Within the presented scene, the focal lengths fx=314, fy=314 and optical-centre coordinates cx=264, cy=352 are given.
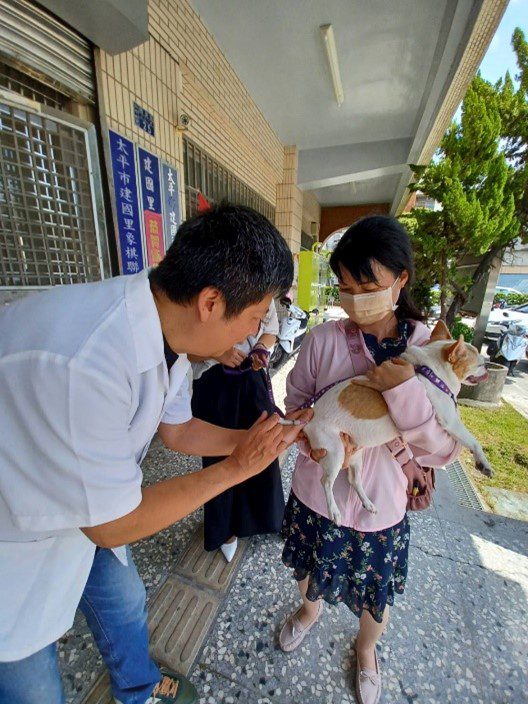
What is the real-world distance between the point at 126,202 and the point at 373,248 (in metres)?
2.53

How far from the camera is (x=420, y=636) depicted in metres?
1.82

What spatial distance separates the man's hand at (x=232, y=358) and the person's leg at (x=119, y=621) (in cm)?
117

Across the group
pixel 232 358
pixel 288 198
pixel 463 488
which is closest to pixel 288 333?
pixel 288 198

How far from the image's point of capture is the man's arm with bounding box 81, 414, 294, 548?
2.88 ft

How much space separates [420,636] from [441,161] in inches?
242

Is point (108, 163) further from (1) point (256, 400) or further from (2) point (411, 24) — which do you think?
(2) point (411, 24)

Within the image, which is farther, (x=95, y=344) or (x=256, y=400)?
(x=256, y=400)

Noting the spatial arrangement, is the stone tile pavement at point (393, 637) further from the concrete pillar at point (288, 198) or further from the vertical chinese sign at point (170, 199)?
the concrete pillar at point (288, 198)

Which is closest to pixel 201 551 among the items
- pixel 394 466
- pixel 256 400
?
pixel 256 400

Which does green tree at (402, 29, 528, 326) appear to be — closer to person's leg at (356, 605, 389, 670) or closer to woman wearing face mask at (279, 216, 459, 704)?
woman wearing face mask at (279, 216, 459, 704)

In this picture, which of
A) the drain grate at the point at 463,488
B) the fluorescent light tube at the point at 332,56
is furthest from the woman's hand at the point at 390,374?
the fluorescent light tube at the point at 332,56

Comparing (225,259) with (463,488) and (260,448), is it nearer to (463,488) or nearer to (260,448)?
(260,448)

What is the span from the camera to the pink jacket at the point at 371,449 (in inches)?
47.7

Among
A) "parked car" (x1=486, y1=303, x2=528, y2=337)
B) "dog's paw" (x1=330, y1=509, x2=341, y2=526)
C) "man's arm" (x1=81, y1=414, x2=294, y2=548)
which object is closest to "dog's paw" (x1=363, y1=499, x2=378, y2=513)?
"dog's paw" (x1=330, y1=509, x2=341, y2=526)
